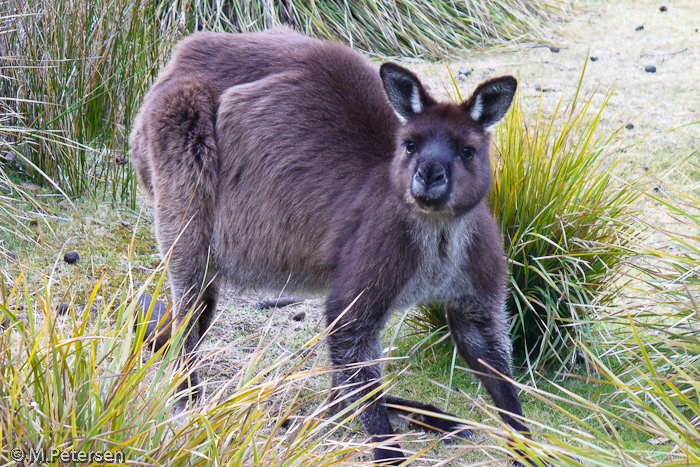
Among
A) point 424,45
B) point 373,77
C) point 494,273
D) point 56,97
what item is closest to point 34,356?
point 494,273

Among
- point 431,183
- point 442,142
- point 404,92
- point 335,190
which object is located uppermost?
point 404,92

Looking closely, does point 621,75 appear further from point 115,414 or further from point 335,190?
point 115,414

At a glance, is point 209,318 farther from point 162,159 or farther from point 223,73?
point 223,73

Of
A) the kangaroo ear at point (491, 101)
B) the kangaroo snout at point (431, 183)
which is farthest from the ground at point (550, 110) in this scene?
the kangaroo ear at point (491, 101)

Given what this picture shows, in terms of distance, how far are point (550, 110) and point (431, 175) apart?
5.26m

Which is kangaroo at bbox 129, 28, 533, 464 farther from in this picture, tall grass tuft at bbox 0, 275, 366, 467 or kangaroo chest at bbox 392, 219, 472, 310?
tall grass tuft at bbox 0, 275, 366, 467

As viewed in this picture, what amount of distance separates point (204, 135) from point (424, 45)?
263 inches

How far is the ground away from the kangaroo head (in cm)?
86

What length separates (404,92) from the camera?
3.62m

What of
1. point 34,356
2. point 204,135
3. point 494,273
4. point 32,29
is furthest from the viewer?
point 32,29

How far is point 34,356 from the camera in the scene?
2465 mm

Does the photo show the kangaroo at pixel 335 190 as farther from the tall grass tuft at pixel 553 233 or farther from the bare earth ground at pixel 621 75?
the bare earth ground at pixel 621 75

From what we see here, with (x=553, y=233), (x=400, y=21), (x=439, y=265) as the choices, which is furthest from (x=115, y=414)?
(x=400, y=21)

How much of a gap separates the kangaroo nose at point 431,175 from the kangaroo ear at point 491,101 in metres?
0.44
